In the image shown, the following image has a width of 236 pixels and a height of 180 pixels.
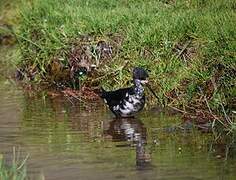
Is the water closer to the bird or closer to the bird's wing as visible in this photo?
the bird

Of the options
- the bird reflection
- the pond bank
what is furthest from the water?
the pond bank

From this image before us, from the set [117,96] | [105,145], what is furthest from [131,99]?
[105,145]

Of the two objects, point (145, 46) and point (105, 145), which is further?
point (145, 46)

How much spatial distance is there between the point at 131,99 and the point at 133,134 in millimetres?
1209

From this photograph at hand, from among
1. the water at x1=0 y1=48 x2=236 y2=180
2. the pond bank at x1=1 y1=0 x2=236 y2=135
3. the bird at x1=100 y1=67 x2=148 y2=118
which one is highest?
the pond bank at x1=1 y1=0 x2=236 y2=135

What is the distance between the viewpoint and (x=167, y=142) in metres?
9.03

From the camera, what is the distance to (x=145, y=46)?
1220 cm

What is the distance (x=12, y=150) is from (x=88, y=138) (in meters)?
1.08

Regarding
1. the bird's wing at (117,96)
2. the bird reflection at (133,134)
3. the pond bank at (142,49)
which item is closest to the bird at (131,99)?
the bird's wing at (117,96)

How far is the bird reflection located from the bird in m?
0.13

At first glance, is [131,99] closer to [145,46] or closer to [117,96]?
[117,96]

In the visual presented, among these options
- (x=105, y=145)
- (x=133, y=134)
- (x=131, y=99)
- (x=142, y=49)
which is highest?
(x=142, y=49)

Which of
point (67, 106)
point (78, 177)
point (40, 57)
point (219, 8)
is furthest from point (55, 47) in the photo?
point (78, 177)

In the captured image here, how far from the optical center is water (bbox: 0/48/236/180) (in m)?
7.62
